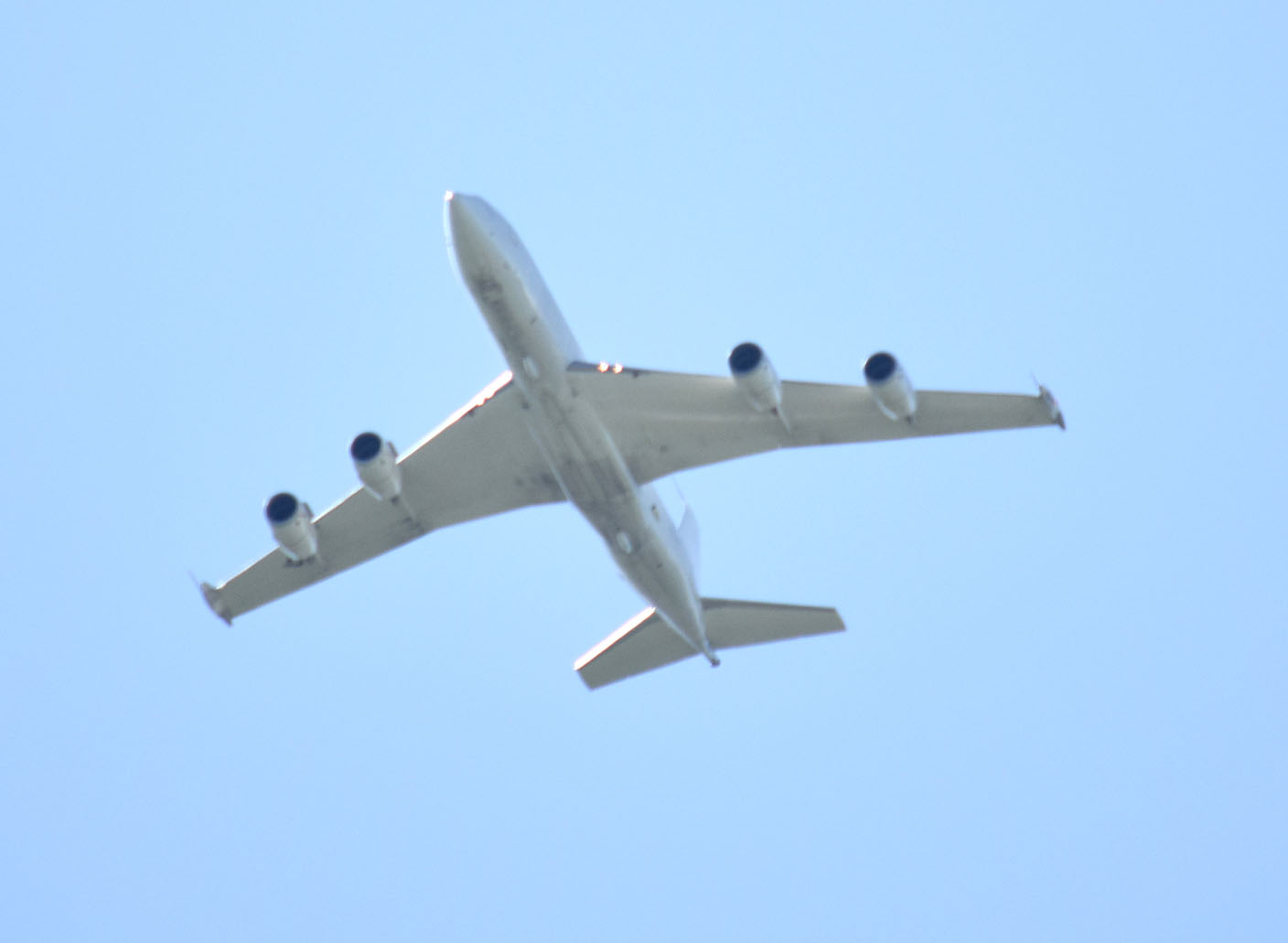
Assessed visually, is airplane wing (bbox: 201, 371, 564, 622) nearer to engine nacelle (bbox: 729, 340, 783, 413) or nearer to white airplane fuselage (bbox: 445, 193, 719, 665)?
white airplane fuselage (bbox: 445, 193, 719, 665)

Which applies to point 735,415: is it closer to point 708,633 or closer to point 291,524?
point 708,633

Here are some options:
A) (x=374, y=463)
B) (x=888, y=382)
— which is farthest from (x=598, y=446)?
(x=888, y=382)

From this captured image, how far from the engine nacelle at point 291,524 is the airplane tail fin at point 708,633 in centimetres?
707

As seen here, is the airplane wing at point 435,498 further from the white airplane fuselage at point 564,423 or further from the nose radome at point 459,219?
the nose radome at point 459,219

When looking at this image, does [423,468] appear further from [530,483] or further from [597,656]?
[597,656]

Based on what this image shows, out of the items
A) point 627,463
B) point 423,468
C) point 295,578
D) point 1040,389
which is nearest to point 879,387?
point 1040,389

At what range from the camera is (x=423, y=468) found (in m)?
43.2

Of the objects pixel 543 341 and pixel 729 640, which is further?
pixel 729 640

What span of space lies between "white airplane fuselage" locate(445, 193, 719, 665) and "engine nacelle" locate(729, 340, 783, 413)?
3360mm

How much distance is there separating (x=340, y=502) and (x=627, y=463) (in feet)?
22.5

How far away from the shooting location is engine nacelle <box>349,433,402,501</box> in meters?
41.3

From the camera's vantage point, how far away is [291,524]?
42.3m

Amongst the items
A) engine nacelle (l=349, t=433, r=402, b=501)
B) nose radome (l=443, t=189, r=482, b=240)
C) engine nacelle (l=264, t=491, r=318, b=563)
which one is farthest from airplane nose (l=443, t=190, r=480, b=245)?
engine nacelle (l=264, t=491, r=318, b=563)

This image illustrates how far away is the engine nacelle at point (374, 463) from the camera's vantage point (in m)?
41.3
